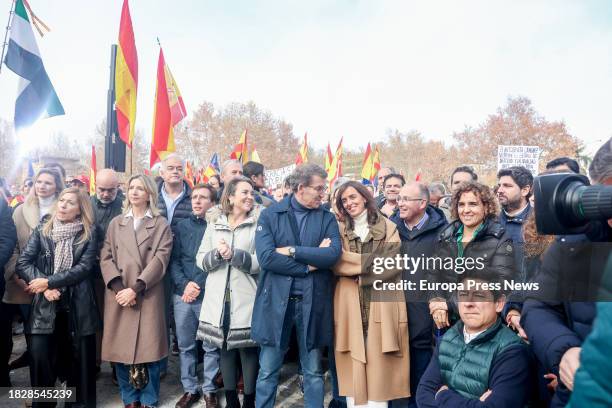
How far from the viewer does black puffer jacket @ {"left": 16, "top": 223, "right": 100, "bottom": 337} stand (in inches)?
133

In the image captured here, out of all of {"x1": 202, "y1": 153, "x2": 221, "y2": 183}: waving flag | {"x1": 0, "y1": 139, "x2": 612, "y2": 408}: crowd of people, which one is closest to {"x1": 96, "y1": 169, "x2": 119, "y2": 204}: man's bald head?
{"x1": 0, "y1": 139, "x2": 612, "y2": 408}: crowd of people

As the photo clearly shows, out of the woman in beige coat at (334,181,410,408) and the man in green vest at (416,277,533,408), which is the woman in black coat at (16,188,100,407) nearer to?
the woman in beige coat at (334,181,410,408)

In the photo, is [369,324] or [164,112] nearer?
[369,324]

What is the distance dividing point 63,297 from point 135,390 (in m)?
0.95

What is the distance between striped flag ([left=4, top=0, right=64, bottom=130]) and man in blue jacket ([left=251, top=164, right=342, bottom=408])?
3.57m

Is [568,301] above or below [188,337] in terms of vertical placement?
above

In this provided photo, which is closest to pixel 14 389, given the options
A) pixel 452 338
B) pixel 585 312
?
pixel 452 338

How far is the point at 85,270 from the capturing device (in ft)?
11.5

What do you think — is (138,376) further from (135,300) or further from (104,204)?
(104,204)

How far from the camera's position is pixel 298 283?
10.5ft

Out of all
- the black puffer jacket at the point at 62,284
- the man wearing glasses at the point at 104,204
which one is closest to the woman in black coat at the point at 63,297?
the black puffer jacket at the point at 62,284

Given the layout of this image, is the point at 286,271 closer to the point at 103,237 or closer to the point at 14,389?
the point at 103,237

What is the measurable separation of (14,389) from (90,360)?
86 centimetres

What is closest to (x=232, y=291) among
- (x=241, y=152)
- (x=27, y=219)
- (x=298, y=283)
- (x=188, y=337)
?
(x=298, y=283)
